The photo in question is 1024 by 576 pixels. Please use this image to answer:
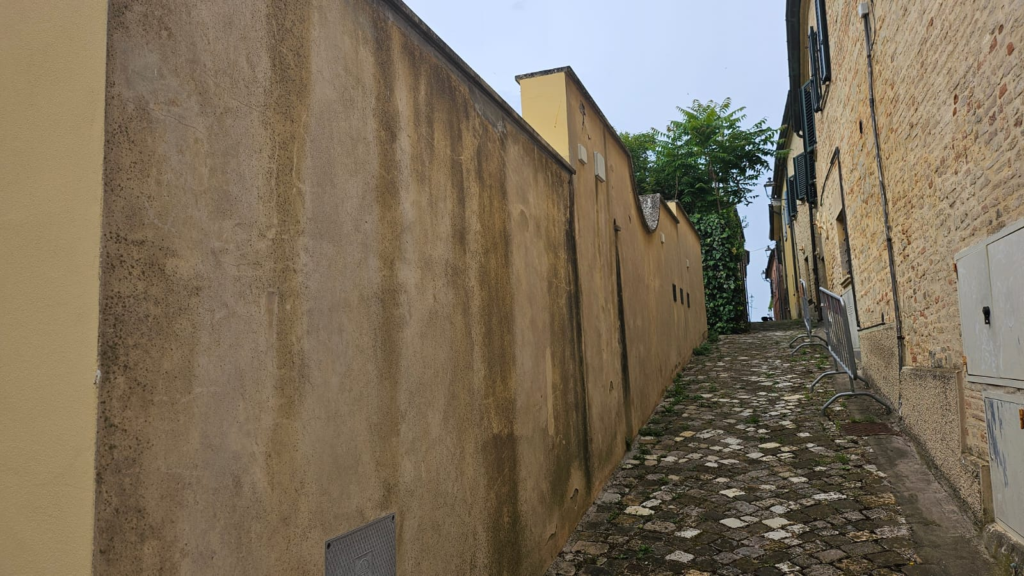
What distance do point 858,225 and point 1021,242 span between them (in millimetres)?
5972

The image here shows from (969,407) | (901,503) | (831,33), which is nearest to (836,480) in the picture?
(901,503)

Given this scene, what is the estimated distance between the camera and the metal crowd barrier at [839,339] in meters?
7.78

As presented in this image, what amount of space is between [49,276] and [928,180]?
5.90m

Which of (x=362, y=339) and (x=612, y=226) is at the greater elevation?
(x=612, y=226)

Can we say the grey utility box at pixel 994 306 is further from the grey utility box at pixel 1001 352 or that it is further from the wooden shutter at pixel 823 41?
the wooden shutter at pixel 823 41

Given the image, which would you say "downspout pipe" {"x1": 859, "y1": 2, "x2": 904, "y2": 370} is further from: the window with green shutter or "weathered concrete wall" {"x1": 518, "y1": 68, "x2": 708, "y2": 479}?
the window with green shutter

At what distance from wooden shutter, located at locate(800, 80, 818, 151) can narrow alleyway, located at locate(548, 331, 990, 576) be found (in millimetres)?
6819

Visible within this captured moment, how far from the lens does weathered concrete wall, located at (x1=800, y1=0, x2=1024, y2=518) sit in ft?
12.9

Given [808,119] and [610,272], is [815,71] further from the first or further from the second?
[610,272]

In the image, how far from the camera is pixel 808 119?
45.9ft

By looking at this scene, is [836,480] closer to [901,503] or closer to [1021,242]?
[901,503]

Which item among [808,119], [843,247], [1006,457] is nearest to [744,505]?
[1006,457]

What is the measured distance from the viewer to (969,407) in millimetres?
4754

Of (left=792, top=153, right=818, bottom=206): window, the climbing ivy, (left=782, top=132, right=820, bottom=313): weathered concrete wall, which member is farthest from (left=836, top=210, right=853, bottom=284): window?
the climbing ivy
